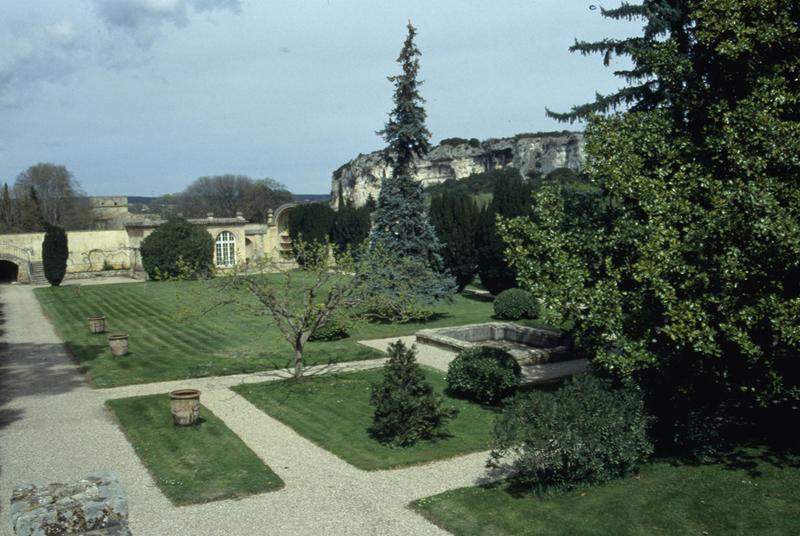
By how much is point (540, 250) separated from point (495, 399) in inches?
177

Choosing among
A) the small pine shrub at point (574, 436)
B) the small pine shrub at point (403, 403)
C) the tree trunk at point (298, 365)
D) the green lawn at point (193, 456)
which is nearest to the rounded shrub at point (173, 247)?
the tree trunk at point (298, 365)

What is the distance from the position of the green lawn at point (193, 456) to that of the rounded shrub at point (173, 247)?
97.4 feet

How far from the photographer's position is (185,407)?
14273 millimetres

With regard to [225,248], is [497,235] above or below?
above

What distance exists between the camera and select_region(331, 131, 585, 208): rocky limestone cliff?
117 metres

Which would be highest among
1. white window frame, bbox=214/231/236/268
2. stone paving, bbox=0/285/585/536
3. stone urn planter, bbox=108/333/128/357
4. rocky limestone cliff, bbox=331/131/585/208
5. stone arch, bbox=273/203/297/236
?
rocky limestone cliff, bbox=331/131/585/208

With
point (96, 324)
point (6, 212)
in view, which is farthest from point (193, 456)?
point (6, 212)

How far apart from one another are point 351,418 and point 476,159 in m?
122

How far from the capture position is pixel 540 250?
13.2m

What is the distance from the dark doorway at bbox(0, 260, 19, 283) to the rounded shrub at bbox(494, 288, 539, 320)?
37988 mm

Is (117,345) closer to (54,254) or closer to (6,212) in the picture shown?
(54,254)

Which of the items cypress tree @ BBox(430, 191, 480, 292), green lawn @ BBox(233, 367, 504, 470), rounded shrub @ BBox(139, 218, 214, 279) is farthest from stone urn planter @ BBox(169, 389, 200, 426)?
rounded shrub @ BBox(139, 218, 214, 279)

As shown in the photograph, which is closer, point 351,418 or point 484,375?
point 351,418

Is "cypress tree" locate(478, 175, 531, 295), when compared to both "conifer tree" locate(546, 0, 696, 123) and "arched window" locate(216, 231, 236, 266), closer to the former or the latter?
"conifer tree" locate(546, 0, 696, 123)
